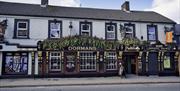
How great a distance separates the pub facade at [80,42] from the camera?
21594mm

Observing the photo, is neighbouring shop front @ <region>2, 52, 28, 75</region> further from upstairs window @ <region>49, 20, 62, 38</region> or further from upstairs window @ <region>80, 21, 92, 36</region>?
upstairs window @ <region>80, 21, 92, 36</region>

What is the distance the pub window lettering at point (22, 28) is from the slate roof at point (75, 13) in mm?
766

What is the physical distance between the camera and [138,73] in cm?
2397

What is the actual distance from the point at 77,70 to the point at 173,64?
34.5 ft

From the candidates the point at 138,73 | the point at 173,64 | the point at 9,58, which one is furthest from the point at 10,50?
the point at 173,64

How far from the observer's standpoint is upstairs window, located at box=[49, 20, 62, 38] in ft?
74.2

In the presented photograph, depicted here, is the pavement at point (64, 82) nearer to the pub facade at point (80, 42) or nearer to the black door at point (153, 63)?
the pub facade at point (80, 42)

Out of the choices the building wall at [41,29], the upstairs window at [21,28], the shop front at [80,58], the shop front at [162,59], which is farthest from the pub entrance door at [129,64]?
the upstairs window at [21,28]

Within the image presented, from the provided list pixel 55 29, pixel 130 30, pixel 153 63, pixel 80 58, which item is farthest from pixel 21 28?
pixel 153 63

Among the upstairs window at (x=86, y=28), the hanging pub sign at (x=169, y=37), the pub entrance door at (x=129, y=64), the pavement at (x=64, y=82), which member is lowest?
the pavement at (x=64, y=82)

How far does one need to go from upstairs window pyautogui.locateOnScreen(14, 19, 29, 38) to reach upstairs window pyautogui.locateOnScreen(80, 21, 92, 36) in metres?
5.30

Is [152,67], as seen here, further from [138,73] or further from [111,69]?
[111,69]

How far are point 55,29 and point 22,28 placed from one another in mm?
3087

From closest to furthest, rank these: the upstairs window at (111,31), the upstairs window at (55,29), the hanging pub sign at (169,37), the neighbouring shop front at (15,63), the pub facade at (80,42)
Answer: the neighbouring shop front at (15,63) < the pub facade at (80,42) < the upstairs window at (55,29) < the upstairs window at (111,31) < the hanging pub sign at (169,37)
